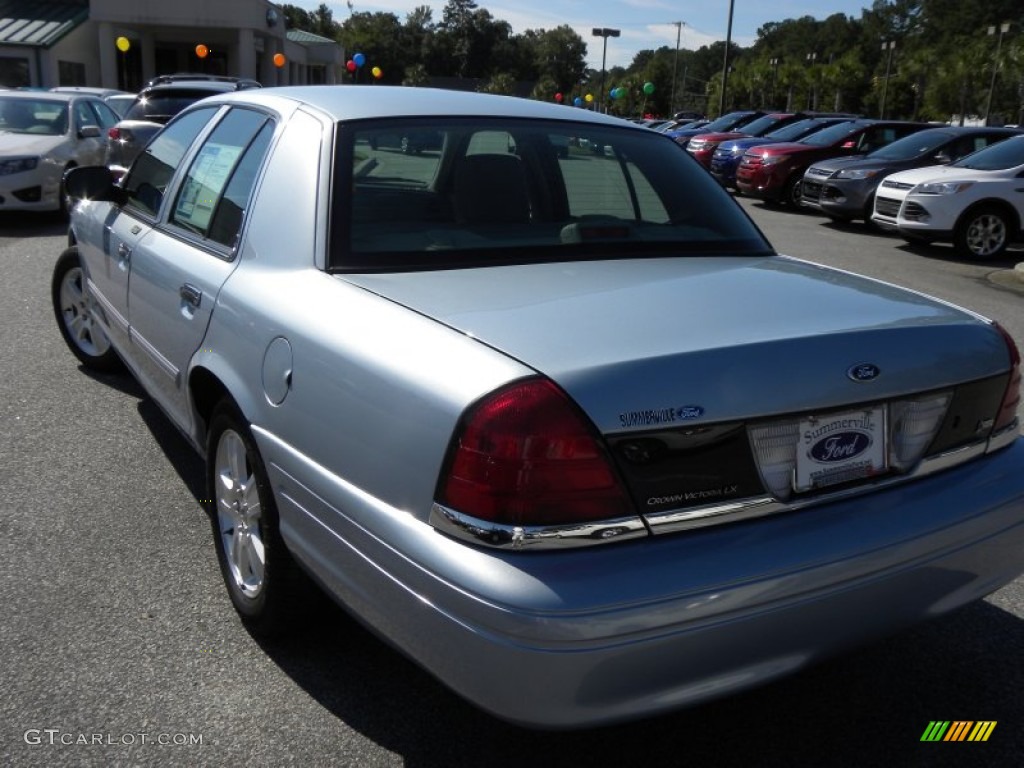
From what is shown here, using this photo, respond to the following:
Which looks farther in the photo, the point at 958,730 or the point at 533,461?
the point at 958,730

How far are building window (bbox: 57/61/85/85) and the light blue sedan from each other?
39.9 m

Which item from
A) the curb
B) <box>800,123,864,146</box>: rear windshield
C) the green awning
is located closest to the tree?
the green awning

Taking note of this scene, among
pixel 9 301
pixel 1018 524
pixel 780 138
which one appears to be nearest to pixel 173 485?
pixel 1018 524

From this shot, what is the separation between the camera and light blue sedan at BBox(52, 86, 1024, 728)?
2.07m

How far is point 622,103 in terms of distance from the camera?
92625 millimetres

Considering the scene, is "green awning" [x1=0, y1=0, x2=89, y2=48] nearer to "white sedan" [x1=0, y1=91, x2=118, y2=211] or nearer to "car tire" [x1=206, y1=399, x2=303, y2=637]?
"white sedan" [x1=0, y1=91, x2=118, y2=211]

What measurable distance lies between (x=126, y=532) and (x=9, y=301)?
5020mm

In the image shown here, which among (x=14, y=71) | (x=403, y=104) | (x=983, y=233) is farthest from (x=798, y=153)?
(x=14, y=71)

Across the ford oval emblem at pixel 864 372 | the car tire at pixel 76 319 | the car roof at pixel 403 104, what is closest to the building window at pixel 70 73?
the car tire at pixel 76 319

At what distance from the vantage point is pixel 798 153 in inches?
718

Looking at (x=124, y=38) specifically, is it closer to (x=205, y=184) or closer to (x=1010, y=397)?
(x=205, y=184)

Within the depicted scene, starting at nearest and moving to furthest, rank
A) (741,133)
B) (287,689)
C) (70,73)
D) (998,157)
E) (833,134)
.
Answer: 1. (287,689)
2. (998,157)
3. (833,134)
4. (741,133)
5. (70,73)

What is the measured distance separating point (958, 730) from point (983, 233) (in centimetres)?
1169

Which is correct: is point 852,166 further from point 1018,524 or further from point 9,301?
point 1018,524
